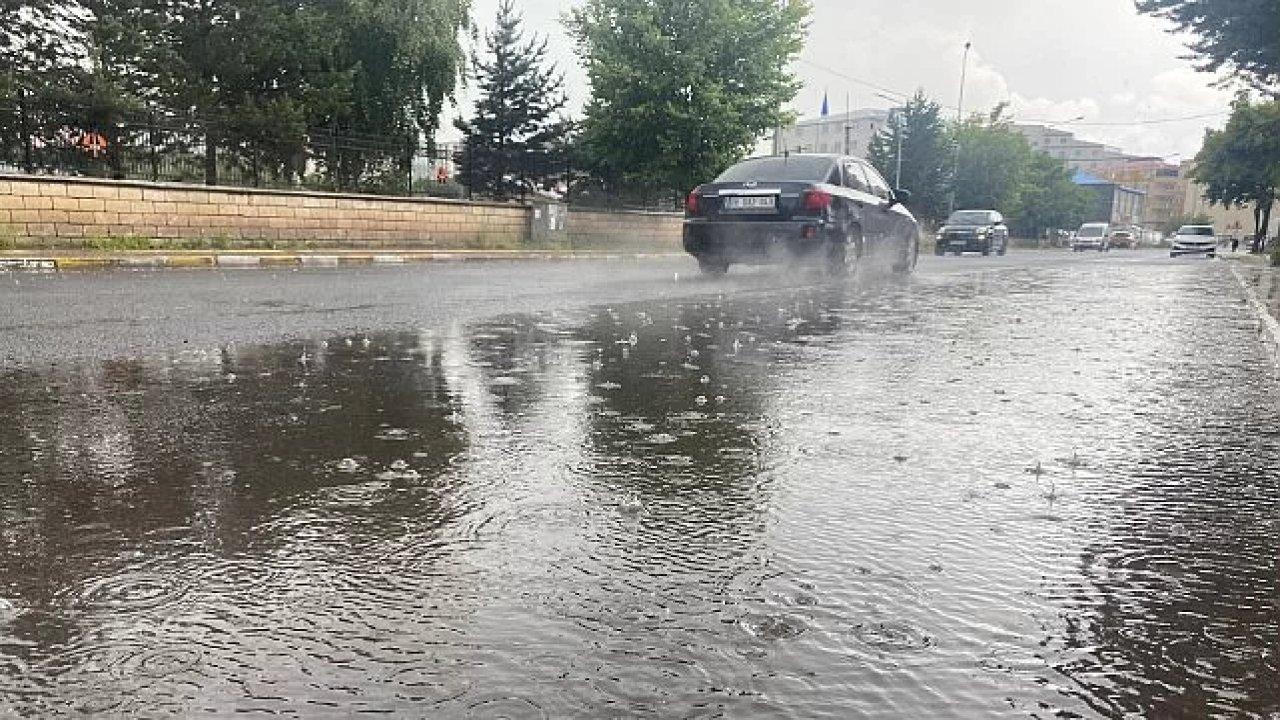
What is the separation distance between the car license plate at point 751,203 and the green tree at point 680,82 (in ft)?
48.0

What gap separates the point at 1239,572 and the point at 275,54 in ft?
83.8

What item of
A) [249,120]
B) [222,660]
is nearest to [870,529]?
[222,660]

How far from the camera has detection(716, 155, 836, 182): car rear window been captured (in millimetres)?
11547

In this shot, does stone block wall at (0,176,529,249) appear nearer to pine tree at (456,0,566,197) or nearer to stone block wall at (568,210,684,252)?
stone block wall at (568,210,684,252)

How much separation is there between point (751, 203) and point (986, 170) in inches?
2022

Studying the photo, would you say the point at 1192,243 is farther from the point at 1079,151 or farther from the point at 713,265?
the point at 1079,151

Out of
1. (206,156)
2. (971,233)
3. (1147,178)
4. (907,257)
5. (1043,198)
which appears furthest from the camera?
(1147,178)

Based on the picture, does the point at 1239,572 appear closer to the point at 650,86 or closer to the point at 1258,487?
the point at 1258,487

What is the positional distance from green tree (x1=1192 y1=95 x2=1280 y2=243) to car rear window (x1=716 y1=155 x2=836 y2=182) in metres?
27.8

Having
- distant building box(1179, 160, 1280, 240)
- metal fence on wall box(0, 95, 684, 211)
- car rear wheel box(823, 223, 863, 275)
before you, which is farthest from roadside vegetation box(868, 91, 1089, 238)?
distant building box(1179, 160, 1280, 240)

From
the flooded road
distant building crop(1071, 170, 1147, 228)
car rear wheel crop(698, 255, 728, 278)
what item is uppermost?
distant building crop(1071, 170, 1147, 228)

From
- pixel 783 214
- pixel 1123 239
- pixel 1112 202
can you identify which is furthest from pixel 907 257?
pixel 1112 202

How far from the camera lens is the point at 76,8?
856 inches

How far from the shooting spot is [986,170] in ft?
188
